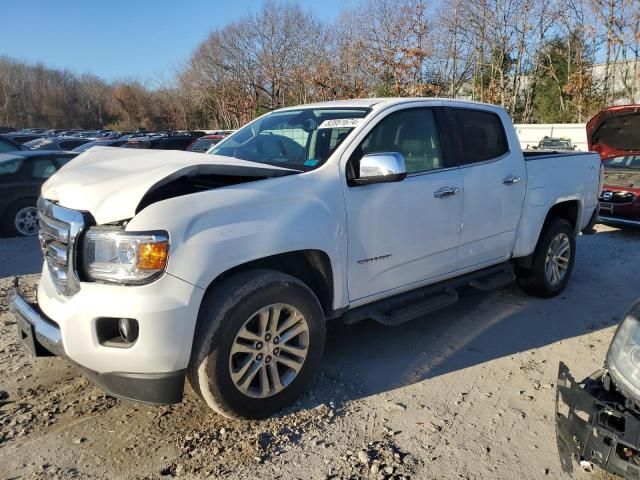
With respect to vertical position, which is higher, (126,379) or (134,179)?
(134,179)

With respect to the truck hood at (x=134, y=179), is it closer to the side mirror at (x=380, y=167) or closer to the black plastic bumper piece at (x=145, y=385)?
the side mirror at (x=380, y=167)

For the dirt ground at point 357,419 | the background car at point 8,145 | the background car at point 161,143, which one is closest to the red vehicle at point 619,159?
the dirt ground at point 357,419

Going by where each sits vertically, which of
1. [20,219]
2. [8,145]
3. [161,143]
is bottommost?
[20,219]

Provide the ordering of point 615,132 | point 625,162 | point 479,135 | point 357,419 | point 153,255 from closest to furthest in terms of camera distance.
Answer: point 153,255
point 357,419
point 479,135
point 625,162
point 615,132

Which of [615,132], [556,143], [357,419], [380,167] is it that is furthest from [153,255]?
[556,143]

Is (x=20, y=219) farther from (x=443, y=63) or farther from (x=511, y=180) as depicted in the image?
(x=443, y=63)

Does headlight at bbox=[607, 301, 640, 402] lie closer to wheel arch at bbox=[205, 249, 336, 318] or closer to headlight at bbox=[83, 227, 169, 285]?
wheel arch at bbox=[205, 249, 336, 318]

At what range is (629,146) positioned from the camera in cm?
980

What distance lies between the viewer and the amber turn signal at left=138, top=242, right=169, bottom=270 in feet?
8.26

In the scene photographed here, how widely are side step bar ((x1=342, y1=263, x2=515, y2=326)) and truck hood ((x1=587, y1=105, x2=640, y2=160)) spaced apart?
6.29 m

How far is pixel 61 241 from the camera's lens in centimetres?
278

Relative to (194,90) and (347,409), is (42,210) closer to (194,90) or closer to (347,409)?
(347,409)

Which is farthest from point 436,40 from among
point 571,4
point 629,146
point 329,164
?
point 329,164

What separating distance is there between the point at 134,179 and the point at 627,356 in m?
2.48
